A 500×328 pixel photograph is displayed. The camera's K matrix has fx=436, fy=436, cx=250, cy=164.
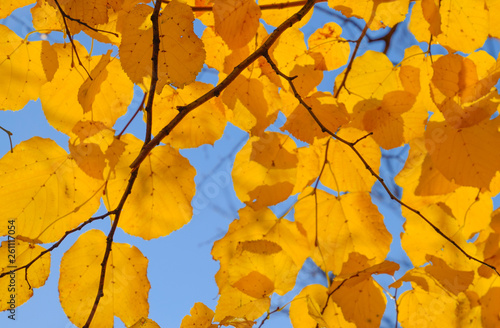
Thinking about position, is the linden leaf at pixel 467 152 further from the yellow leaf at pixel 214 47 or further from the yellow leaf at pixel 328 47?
the yellow leaf at pixel 214 47

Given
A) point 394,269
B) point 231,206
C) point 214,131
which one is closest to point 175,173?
point 214,131

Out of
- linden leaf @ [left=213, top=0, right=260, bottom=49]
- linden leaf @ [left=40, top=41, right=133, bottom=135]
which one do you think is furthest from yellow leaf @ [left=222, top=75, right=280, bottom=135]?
linden leaf @ [left=40, top=41, right=133, bottom=135]

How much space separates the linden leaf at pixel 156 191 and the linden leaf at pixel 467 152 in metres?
0.55

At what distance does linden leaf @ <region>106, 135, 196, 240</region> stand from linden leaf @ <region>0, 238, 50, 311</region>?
202mm

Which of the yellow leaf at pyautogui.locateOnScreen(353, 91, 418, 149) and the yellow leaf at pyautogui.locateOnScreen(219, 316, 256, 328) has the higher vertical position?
the yellow leaf at pyautogui.locateOnScreen(353, 91, 418, 149)

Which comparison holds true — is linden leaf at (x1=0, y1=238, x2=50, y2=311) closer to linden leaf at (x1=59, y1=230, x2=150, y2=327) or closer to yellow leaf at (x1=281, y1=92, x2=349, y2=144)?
linden leaf at (x1=59, y1=230, x2=150, y2=327)

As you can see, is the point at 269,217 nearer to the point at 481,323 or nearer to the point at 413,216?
the point at 413,216

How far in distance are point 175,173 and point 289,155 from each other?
0.93 ft

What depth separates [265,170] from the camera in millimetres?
1084

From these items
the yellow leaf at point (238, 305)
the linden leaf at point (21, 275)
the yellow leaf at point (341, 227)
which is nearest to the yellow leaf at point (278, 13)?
the yellow leaf at point (341, 227)

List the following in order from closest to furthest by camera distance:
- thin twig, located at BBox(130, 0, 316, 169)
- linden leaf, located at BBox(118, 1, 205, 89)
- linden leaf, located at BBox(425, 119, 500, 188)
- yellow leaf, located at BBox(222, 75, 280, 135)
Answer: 1. thin twig, located at BBox(130, 0, 316, 169)
2. linden leaf, located at BBox(118, 1, 205, 89)
3. linden leaf, located at BBox(425, 119, 500, 188)
4. yellow leaf, located at BBox(222, 75, 280, 135)

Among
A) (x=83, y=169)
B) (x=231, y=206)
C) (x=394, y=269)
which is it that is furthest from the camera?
(x=231, y=206)

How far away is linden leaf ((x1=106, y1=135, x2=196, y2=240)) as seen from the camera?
1.01 metres

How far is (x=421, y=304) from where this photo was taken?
1.10 metres
